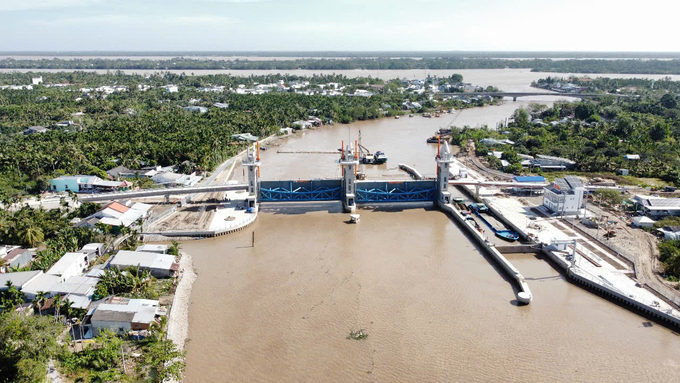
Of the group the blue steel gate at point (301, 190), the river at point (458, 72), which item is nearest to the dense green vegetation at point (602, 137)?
the blue steel gate at point (301, 190)

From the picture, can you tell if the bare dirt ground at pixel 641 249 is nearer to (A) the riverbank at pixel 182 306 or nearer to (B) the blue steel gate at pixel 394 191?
(B) the blue steel gate at pixel 394 191

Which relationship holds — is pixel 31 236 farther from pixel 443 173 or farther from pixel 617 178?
pixel 617 178

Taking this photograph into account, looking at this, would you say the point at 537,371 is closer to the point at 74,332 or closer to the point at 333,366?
the point at 333,366

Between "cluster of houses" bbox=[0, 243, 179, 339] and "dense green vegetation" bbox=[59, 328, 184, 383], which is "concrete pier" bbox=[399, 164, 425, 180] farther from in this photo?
"dense green vegetation" bbox=[59, 328, 184, 383]

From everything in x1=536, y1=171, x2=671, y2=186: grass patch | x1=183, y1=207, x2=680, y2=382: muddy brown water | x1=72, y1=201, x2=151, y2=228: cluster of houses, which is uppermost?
x1=536, y1=171, x2=671, y2=186: grass patch

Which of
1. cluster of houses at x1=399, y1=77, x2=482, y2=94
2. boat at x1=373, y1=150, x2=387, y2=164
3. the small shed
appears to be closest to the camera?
the small shed

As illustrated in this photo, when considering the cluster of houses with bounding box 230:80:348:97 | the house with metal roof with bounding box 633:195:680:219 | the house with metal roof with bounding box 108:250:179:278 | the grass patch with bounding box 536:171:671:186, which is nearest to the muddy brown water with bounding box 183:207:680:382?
the house with metal roof with bounding box 108:250:179:278

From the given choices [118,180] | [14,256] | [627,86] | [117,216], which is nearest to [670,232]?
[117,216]

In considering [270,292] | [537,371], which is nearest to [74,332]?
[270,292]
